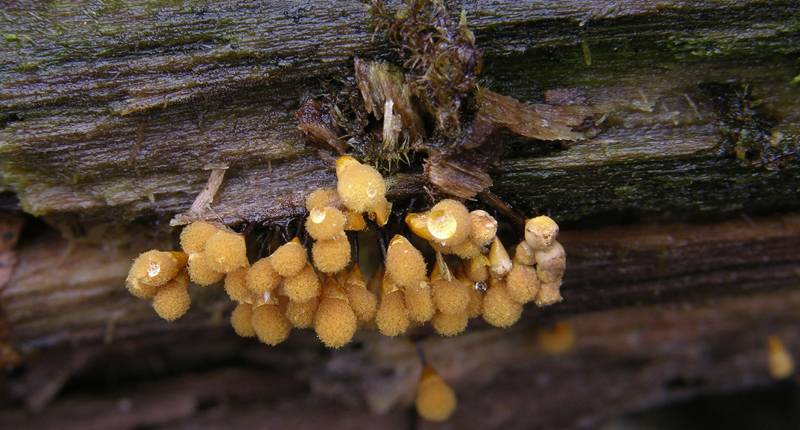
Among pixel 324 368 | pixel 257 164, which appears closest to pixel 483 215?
pixel 257 164

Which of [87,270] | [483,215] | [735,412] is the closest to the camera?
[483,215]

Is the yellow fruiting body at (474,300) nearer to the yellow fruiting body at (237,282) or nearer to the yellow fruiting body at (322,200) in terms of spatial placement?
the yellow fruiting body at (322,200)

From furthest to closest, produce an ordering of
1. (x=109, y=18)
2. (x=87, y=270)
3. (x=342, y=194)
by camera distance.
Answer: (x=87, y=270) < (x=109, y=18) < (x=342, y=194)

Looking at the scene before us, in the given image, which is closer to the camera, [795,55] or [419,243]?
[795,55]

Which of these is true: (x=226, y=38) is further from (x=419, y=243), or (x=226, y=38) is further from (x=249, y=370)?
(x=249, y=370)

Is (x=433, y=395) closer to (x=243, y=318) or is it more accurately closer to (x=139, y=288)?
(x=243, y=318)

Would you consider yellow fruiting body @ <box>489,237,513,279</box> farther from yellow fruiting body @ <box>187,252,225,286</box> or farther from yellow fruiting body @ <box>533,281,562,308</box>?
yellow fruiting body @ <box>187,252,225,286</box>

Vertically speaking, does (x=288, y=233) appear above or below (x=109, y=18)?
below
